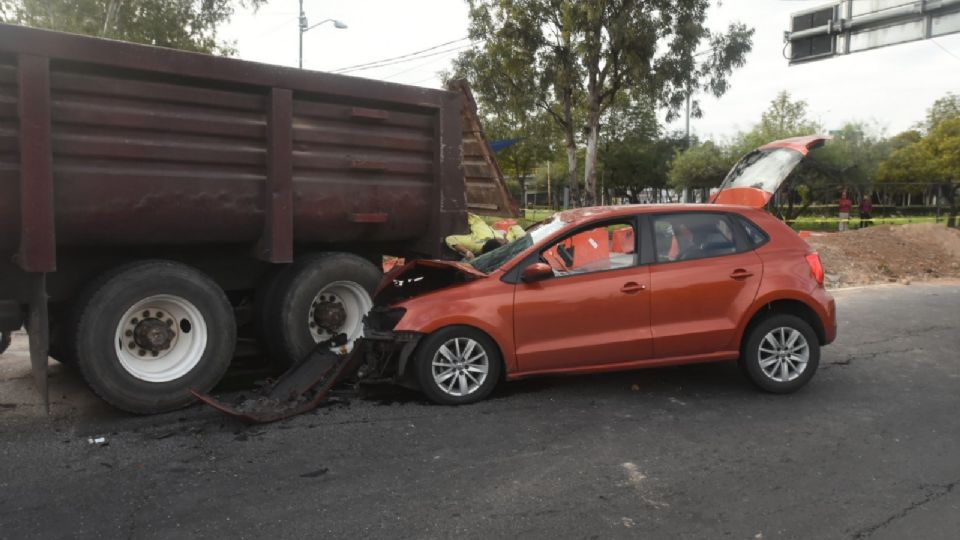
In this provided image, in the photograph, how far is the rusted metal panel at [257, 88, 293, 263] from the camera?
5469 mm

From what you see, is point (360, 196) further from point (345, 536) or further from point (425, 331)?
point (345, 536)

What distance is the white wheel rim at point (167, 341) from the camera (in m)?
5.09

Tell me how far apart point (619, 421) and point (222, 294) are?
119 inches

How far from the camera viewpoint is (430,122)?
6.54 meters

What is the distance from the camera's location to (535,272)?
5371 mm

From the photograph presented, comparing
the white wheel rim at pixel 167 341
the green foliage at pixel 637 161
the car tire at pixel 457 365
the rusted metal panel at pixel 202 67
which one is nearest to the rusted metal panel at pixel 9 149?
the rusted metal panel at pixel 202 67

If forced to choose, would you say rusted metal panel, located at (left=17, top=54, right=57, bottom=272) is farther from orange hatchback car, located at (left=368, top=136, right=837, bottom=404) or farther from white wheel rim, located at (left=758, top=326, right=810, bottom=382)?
white wheel rim, located at (left=758, top=326, right=810, bottom=382)

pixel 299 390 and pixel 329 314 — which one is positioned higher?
pixel 329 314

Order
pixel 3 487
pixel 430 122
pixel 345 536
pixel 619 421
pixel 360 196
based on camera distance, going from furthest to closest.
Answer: pixel 430 122 < pixel 360 196 < pixel 619 421 < pixel 3 487 < pixel 345 536

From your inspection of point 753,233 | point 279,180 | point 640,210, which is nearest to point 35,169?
point 279,180

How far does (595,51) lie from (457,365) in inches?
696

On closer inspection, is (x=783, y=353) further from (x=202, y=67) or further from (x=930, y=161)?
(x=930, y=161)

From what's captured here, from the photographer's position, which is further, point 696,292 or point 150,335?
point 696,292

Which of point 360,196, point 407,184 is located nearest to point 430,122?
point 407,184
